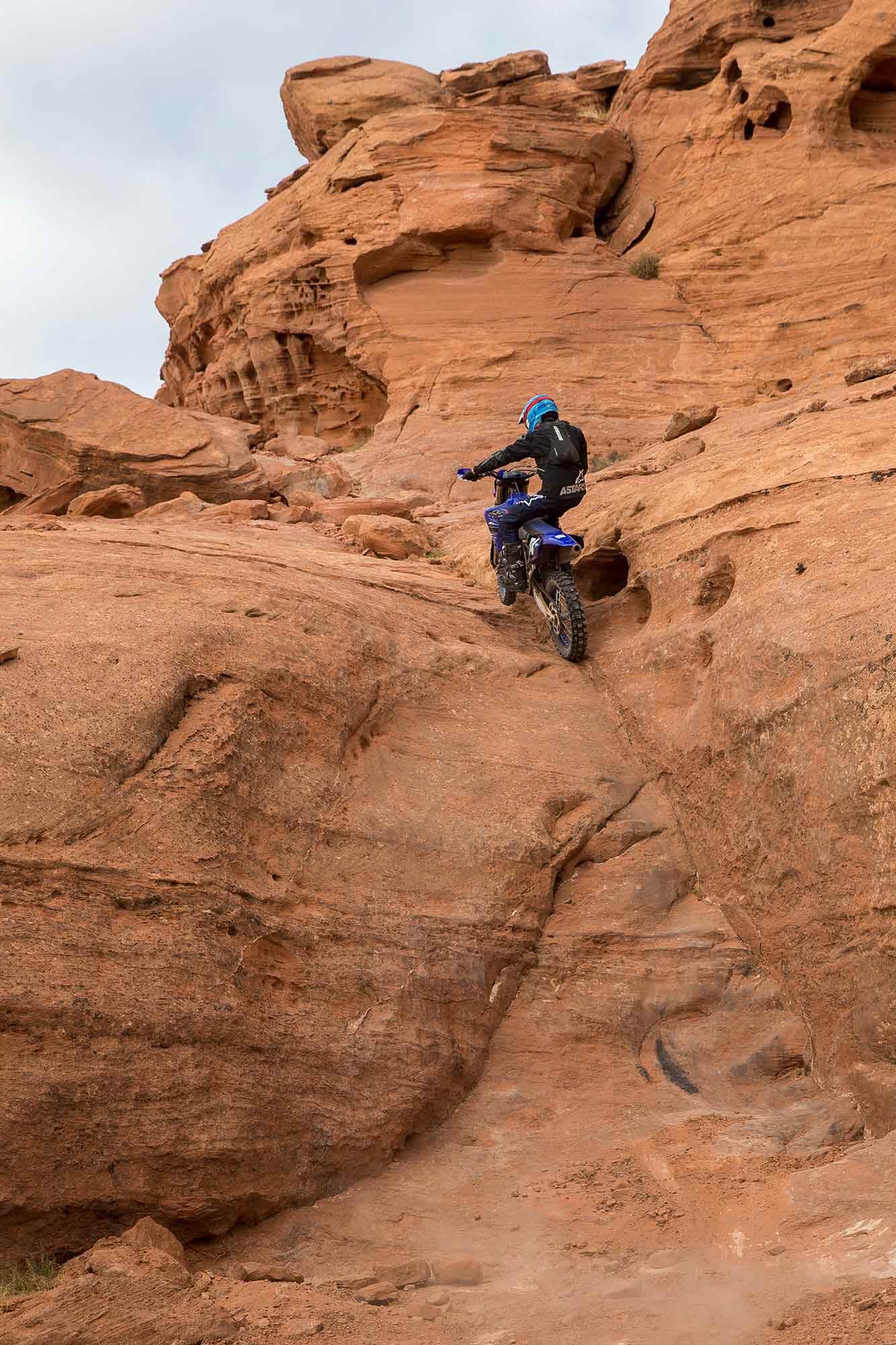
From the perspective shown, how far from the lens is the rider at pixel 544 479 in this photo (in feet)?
33.4

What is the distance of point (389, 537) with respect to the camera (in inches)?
505

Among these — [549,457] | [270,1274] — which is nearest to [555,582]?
[549,457]

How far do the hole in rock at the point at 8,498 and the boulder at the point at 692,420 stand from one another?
9936mm

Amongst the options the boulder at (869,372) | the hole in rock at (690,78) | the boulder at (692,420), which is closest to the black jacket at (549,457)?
the boulder at (869,372)

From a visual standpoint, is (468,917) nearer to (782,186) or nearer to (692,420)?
(692,420)

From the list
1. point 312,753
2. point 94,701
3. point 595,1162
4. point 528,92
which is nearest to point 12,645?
point 94,701

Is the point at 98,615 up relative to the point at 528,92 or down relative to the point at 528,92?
down

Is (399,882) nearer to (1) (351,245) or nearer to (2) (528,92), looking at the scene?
(1) (351,245)

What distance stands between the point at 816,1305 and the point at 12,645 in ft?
18.2

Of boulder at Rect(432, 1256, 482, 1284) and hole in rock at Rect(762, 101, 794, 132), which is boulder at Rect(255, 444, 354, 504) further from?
boulder at Rect(432, 1256, 482, 1284)

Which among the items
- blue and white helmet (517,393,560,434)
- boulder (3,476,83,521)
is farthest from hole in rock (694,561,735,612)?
boulder (3,476,83,521)

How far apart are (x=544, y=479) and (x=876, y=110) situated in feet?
51.5

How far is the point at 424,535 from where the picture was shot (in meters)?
13.8

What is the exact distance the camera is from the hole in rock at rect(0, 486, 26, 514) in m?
17.6
